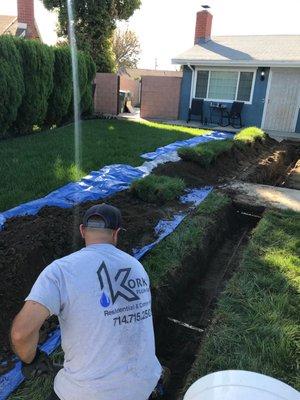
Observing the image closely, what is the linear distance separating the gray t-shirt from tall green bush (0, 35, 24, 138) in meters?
7.87

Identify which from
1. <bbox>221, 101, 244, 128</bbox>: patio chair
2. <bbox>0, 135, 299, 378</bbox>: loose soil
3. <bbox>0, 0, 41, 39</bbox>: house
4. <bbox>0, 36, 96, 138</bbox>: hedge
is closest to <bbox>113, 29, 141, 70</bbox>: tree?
<bbox>0, 0, 41, 39</bbox>: house

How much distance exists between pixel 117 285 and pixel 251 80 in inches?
598

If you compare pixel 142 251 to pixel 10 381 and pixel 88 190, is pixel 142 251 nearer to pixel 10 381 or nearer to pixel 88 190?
pixel 88 190

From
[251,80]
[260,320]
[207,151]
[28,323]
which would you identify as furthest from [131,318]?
[251,80]

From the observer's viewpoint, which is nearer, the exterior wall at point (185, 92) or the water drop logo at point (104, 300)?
the water drop logo at point (104, 300)

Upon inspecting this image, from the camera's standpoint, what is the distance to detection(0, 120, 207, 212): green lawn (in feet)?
17.6

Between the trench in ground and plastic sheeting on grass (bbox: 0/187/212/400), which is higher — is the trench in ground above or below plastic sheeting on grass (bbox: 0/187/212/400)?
below

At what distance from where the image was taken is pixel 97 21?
17.0 meters

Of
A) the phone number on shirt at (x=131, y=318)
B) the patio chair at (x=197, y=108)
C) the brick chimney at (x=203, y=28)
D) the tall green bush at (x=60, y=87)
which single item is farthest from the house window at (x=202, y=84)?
the phone number on shirt at (x=131, y=318)

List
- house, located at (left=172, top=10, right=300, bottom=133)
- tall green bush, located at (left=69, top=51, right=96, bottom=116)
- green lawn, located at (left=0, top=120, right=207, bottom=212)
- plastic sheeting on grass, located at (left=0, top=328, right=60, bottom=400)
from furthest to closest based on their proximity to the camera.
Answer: house, located at (left=172, top=10, right=300, bottom=133) → tall green bush, located at (left=69, top=51, right=96, bottom=116) → green lawn, located at (left=0, top=120, right=207, bottom=212) → plastic sheeting on grass, located at (left=0, top=328, right=60, bottom=400)

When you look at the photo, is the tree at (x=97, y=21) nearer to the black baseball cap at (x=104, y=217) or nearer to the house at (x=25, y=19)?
the house at (x=25, y=19)

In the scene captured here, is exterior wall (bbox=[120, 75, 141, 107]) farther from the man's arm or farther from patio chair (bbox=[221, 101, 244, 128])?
the man's arm

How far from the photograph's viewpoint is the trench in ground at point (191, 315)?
126 inches

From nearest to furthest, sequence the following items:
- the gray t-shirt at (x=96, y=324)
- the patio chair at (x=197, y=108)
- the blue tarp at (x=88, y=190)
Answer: the gray t-shirt at (x=96, y=324), the blue tarp at (x=88, y=190), the patio chair at (x=197, y=108)
